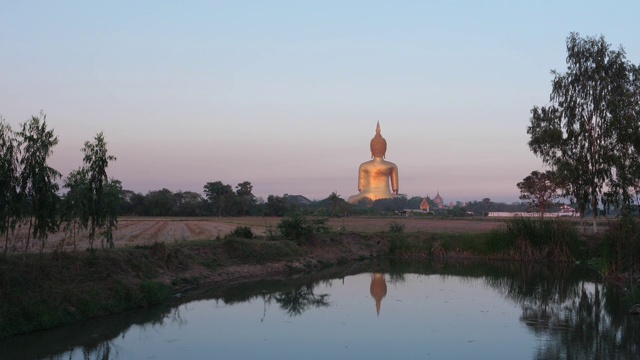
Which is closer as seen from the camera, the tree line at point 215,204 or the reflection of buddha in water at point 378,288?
the reflection of buddha in water at point 378,288

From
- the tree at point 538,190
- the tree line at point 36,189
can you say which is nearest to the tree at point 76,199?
the tree line at point 36,189

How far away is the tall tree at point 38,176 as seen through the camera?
47.2 ft

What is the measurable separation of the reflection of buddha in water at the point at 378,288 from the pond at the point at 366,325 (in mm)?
51

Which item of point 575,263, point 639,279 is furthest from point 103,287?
point 575,263

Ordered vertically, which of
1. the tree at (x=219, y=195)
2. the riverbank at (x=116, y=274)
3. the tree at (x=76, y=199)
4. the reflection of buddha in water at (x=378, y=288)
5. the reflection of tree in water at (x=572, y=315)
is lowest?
the reflection of tree in water at (x=572, y=315)

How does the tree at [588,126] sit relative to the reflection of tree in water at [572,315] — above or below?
above

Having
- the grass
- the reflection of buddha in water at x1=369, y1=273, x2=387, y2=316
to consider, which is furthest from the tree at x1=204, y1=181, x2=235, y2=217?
the reflection of buddha in water at x1=369, y1=273, x2=387, y2=316

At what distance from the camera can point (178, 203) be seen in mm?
77438

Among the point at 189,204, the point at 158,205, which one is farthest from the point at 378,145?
the point at 158,205

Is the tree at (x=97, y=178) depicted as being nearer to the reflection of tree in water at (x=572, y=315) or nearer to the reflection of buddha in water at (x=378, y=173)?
the reflection of tree in water at (x=572, y=315)

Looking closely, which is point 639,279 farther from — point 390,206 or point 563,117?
point 390,206

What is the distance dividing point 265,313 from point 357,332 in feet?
10.1

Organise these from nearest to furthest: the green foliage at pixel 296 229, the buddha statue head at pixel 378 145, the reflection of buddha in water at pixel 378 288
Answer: the reflection of buddha in water at pixel 378 288
the green foliage at pixel 296 229
the buddha statue head at pixel 378 145

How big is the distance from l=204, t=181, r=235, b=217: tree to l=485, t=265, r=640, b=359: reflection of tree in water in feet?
177
